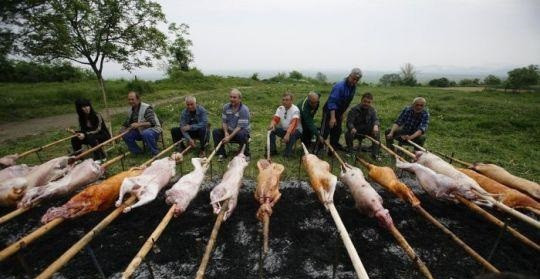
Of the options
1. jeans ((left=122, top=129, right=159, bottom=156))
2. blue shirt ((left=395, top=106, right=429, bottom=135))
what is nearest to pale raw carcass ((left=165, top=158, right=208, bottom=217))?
jeans ((left=122, top=129, right=159, bottom=156))

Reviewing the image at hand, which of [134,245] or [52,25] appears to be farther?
[52,25]

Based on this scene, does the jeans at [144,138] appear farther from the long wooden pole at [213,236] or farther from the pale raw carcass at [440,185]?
the pale raw carcass at [440,185]

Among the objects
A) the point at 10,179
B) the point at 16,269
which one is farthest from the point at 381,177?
the point at 10,179

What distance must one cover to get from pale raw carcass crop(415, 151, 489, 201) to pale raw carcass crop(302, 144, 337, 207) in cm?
182

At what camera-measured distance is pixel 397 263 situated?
12.4 ft

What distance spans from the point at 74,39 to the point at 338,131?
7579 millimetres

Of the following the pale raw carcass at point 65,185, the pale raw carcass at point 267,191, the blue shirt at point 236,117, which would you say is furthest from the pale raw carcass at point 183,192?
the blue shirt at point 236,117

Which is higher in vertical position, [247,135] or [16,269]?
[247,135]

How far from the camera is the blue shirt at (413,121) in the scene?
7664 millimetres

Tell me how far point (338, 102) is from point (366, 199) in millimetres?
4399

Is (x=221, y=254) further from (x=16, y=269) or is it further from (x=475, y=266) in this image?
(x=475, y=266)

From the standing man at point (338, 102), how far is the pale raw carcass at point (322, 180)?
2.96m

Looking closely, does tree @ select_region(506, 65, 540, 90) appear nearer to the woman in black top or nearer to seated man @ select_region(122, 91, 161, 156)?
seated man @ select_region(122, 91, 161, 156)

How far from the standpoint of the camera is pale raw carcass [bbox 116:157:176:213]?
13.1ft
